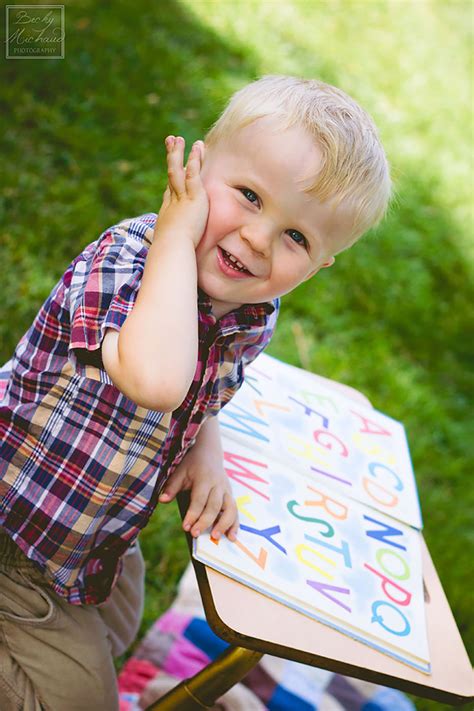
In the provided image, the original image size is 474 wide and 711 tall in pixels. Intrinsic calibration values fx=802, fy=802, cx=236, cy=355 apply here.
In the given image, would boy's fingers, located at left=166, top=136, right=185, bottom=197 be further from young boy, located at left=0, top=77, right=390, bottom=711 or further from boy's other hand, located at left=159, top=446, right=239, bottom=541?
boy's other hand, located at left=159, top=446, right=239, bottom=541

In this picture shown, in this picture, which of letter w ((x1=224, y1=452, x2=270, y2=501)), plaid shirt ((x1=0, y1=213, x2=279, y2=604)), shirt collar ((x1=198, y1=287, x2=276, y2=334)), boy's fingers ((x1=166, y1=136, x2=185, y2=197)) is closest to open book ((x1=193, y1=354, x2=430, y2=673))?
letter w ((x1=224, y1=452, x2=270, y2=501))

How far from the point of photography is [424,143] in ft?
13.7

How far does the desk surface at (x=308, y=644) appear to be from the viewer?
1.10 metres

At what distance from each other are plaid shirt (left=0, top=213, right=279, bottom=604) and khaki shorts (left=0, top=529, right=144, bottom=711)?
35 millimetres

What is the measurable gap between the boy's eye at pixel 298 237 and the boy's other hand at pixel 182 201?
0.43ft

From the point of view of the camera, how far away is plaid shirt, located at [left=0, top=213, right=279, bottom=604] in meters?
1.15

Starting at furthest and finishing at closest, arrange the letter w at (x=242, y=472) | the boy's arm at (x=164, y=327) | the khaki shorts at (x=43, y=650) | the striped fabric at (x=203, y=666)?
the striped fabric at (x=203, y=666) < the letter w at (x=242, y=472) < the khaki shorts at (x=43, y=650) < the boy's arm at (x=164, y=327)

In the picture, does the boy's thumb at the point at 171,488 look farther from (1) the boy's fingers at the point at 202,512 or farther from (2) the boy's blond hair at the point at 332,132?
(2) the boy's blond hair at the point at 332,132

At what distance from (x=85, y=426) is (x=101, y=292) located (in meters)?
0.21

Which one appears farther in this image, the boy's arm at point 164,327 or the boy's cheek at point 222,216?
the boy's cheek at point 222,216

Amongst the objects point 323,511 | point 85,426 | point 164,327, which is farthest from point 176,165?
point 323,511

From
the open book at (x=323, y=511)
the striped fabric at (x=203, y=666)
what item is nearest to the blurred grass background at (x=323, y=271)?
the striped fabric at (x=203, y=666)

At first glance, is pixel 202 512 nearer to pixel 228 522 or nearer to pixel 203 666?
pixel 228 522

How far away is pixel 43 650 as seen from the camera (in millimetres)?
1265
